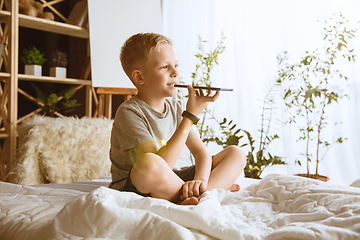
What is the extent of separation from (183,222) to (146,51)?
0.82 meters

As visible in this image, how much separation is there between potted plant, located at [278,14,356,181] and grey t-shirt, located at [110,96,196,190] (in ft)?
3.44

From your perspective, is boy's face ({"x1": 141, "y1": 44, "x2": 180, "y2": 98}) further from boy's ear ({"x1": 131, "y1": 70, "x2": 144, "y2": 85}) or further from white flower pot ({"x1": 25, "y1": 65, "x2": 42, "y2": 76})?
white flower pot ({"x1": 25, "y1": 65, "x2": 42, "y2": 76})

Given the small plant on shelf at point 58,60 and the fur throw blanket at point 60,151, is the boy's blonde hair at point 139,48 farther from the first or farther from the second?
the small plant on shelf at point 58,60

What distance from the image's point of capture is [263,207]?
2.98 feet

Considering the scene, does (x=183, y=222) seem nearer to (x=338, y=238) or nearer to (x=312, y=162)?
(x=338, y=238)

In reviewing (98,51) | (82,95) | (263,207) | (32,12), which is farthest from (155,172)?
(82,95)

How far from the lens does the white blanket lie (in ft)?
2.10

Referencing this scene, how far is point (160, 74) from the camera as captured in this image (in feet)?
4.25

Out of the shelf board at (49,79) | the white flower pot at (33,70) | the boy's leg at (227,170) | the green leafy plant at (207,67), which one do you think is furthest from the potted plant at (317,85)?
the white flower pot at (33,70)

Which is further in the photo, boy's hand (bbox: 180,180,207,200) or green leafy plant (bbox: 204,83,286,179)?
green leafy plant (bbox: 204,83,286,179)

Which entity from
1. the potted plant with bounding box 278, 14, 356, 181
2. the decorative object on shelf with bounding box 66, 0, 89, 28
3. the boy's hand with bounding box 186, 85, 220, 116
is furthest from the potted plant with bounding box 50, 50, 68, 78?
the boy's hand with bounding box 186, 85, 220, 116

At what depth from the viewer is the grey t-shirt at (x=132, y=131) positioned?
1.18 metres

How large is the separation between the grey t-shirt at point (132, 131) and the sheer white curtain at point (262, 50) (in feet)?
4.28

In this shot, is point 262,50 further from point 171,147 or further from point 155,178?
point 155,178
